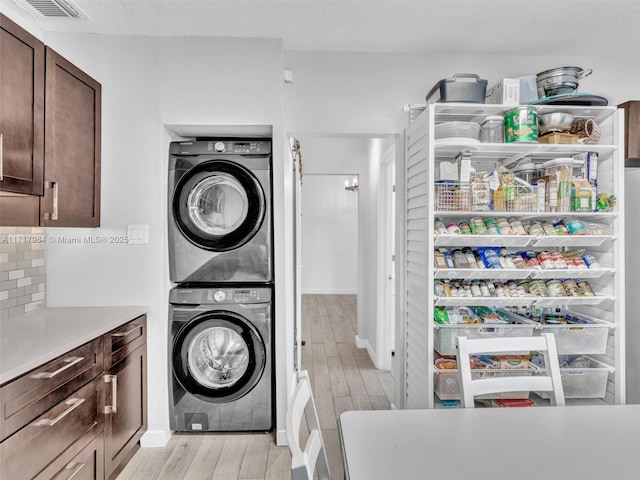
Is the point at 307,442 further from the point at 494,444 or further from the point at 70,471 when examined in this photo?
the point at 70,471

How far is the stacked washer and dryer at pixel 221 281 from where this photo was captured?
255 centimetres

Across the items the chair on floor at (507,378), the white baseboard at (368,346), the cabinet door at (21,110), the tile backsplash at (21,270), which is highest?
the cabinet door at (21,110)

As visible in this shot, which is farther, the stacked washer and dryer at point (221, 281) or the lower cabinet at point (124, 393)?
the stacked washer and dryer at point (221, 281)

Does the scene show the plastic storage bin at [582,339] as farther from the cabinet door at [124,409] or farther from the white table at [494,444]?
the cabinet door at [124,409]

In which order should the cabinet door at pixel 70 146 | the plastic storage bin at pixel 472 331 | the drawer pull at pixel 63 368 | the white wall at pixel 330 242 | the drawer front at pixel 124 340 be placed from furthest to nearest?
1. the white wall at pixel 330 242
2. the plastic storage bin at pixel 472 331
3. the drawer front at pixel 124 340
4. the cabinet door at pixel 70 146
5. the drawer pull at pixel 63 368

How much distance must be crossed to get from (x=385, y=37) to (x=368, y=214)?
216cm

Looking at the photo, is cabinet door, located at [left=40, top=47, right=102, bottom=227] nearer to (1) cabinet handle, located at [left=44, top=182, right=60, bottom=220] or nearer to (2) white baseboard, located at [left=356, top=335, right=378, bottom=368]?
(1) cabinet handle, located at [left=44, top=182, right=60, bottom=220]

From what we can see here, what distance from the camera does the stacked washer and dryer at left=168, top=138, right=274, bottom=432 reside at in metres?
2.55

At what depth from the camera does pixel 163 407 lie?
8.37ft

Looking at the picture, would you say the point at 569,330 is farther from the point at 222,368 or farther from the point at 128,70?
the point at 128,70

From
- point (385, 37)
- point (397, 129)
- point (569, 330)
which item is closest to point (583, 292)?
point (569, 330)

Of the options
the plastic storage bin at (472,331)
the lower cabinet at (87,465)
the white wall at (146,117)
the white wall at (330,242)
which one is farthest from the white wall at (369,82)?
the white wall at (330,242)

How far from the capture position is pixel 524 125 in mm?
2316

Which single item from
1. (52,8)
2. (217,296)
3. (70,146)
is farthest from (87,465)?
(52,8)
